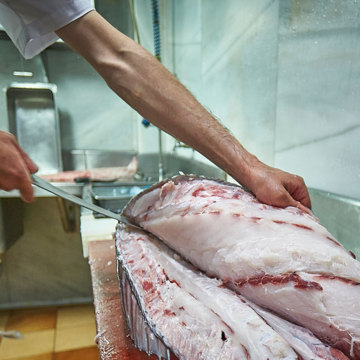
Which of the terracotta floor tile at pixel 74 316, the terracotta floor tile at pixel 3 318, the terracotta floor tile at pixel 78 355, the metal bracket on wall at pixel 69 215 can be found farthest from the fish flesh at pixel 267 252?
the terracotta floor tile at pixel 3 318

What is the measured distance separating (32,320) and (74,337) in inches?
21.3

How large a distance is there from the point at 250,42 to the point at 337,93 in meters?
0.71

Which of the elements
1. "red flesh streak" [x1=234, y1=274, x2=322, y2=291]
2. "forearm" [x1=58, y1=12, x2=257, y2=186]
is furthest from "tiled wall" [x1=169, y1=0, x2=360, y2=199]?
"red flesh streak" [x1=234, y1=274, x2=322, y2=291]

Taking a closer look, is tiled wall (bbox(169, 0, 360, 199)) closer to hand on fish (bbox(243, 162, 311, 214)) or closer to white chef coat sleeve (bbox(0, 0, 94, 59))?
hand on fish (bbox(243, 162, 311, 214))

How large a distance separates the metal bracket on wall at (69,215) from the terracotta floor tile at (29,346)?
34.3 inches

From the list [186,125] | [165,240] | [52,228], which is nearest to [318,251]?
[165,240]

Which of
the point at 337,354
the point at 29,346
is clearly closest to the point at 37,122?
the point at 29,346

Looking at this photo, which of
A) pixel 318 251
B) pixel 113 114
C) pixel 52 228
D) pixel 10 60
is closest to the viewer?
pixel 318 251

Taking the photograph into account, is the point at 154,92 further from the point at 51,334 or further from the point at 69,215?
the point at 51,334

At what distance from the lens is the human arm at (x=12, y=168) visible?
812mm

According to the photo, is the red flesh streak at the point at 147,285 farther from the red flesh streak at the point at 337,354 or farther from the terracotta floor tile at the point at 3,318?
the terracotta floor tile at the point at 3,318

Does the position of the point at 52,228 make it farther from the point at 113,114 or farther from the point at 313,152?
the point at 313,152

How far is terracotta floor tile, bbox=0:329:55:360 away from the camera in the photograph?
2271mm

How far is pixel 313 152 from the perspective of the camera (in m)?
1.16
